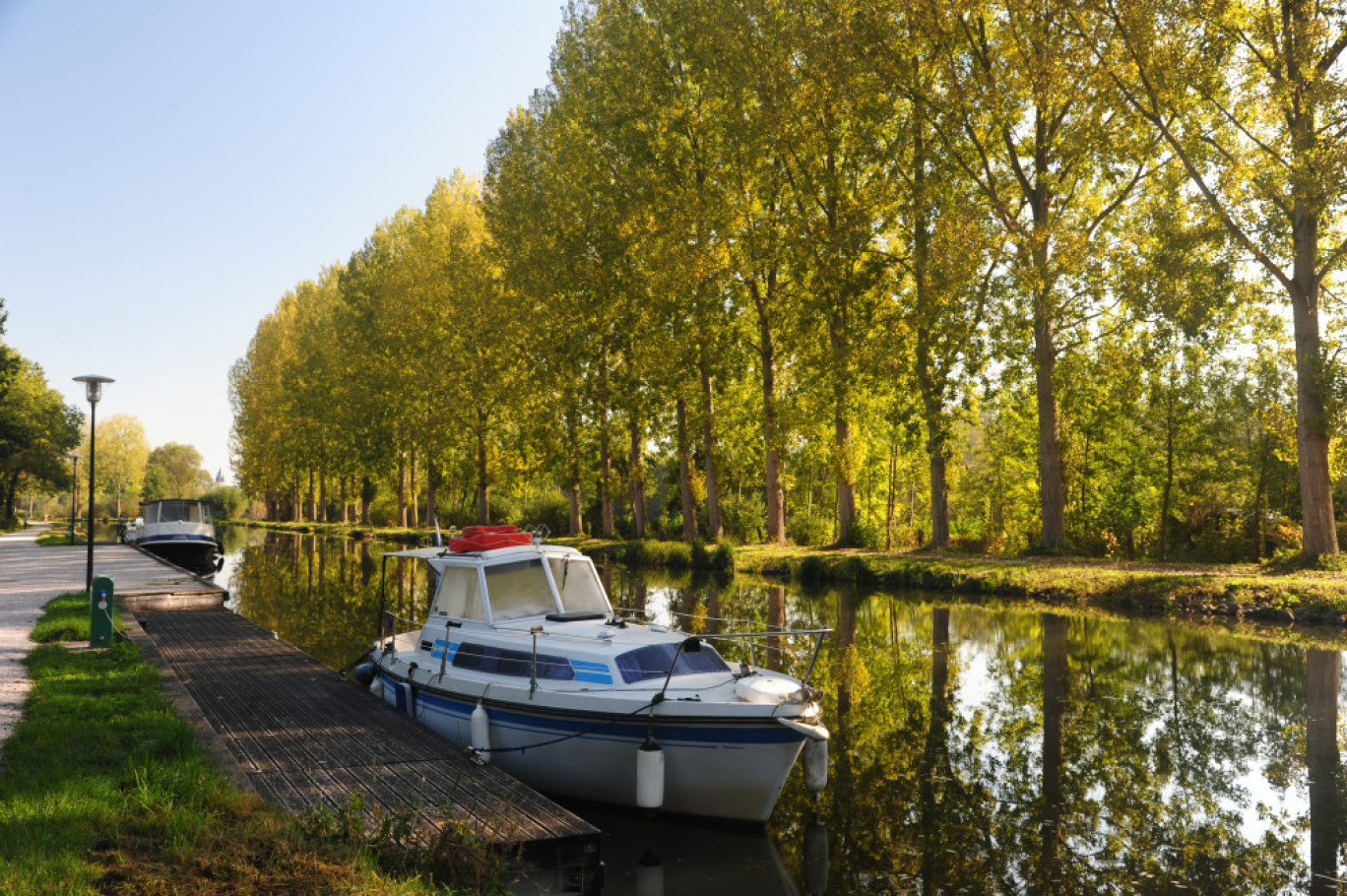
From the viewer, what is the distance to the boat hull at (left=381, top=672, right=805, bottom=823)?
8773 mm

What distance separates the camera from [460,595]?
12492 mm

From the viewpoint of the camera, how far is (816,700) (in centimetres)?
905

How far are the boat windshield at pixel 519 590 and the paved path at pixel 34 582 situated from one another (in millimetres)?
5169

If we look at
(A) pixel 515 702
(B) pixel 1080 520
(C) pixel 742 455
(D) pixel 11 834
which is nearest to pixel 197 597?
(A) pixel 515 702

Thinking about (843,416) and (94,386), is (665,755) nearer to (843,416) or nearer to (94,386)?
(94,386)

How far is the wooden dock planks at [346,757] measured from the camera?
759cm

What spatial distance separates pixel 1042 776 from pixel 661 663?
14.0 feet

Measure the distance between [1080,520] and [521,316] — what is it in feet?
82.3

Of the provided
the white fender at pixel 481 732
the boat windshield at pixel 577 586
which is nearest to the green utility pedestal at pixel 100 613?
the boat windshield at pixel 577 586

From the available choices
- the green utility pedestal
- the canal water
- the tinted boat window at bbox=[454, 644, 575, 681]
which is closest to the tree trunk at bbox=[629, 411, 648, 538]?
the canal water

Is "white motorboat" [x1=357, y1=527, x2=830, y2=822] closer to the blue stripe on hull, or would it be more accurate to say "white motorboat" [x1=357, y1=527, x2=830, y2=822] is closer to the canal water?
the blue stripe on hull

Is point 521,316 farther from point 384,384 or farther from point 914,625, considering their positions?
point 914,625

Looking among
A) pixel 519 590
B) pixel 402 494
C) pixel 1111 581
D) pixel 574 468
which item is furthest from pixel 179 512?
pixel 1111 581

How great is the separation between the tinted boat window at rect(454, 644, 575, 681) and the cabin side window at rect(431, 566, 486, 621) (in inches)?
21.4
